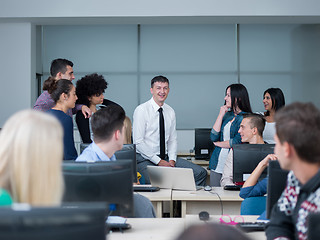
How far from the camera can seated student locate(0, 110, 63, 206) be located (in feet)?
4.09

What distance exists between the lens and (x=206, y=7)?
693 cm

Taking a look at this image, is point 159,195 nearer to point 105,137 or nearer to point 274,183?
point 105,137

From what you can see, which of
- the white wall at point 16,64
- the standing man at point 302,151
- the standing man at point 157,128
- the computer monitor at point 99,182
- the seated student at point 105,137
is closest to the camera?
the standing man at point 302,151

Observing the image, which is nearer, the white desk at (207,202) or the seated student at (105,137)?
the seated student at (105,137)

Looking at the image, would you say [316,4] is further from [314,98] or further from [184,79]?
[184,79]

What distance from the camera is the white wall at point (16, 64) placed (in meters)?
7.41

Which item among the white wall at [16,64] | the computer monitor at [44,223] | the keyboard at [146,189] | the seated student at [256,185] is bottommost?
the keyboard at [146,189]

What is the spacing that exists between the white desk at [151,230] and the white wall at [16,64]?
5.19m

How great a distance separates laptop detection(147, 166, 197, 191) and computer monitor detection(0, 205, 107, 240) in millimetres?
2651

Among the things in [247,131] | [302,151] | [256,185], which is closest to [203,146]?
[247,131]

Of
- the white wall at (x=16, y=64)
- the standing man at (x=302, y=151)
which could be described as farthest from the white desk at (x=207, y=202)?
the white wall at (x=16, y=64)

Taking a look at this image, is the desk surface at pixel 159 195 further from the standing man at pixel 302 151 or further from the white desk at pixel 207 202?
the standing man at pixel 302 151

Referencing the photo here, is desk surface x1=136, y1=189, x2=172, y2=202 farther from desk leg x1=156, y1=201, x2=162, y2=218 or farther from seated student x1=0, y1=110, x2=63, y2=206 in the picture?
seated student x1=0, y1=110, x2=63, y2=206

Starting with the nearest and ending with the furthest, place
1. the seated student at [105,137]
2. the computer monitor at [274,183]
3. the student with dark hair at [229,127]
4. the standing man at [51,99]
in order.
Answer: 1. the computer monitor at [274,183]
2. the seated student at [105,137]
3. the standing man at [51,99]
4. the student with dark hair at [229,127]
